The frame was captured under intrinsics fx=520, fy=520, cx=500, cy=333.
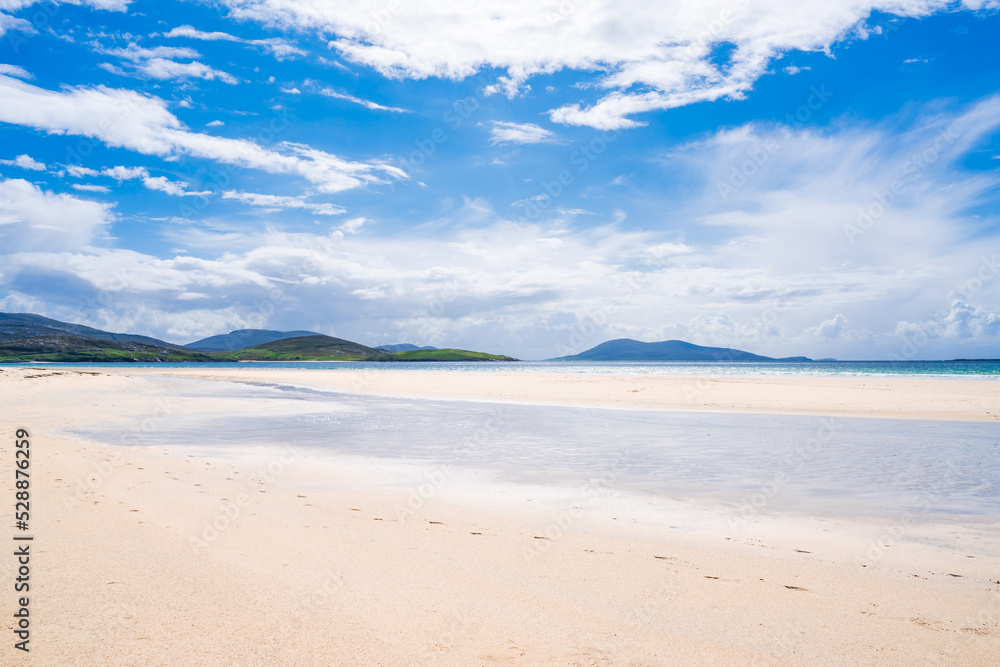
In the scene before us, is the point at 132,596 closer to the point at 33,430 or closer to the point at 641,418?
the point at 33,430

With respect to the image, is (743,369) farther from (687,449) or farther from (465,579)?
(465,579)

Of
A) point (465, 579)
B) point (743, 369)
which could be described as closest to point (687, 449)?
point (465, 579)

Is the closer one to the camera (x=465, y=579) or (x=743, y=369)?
(x=465, y=579)

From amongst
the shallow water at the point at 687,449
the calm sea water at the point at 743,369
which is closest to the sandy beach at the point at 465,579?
the shallow water at the point at 687,449

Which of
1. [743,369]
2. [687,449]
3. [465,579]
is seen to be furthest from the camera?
[743,369]

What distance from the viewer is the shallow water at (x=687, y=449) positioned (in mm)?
10430

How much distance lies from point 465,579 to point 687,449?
11.5 meters

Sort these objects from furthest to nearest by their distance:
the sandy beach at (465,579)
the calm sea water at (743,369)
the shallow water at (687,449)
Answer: the calm sea water at (743,369) < the shallow water at (687,449) < the sandy beach at (465,579)

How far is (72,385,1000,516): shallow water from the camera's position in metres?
10.4

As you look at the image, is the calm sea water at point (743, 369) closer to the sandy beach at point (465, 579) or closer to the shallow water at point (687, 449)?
the shallow water at point (687, 449)

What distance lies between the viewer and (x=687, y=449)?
15469 millimetres

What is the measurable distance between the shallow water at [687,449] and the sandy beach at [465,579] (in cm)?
164

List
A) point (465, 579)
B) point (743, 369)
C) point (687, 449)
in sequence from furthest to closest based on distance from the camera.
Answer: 1. point (743, 369)
2. point (687, 449)
3. point (465, 579)

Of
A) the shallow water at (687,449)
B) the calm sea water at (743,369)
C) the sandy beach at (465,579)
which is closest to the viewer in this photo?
the sandy beach at (465,579)
